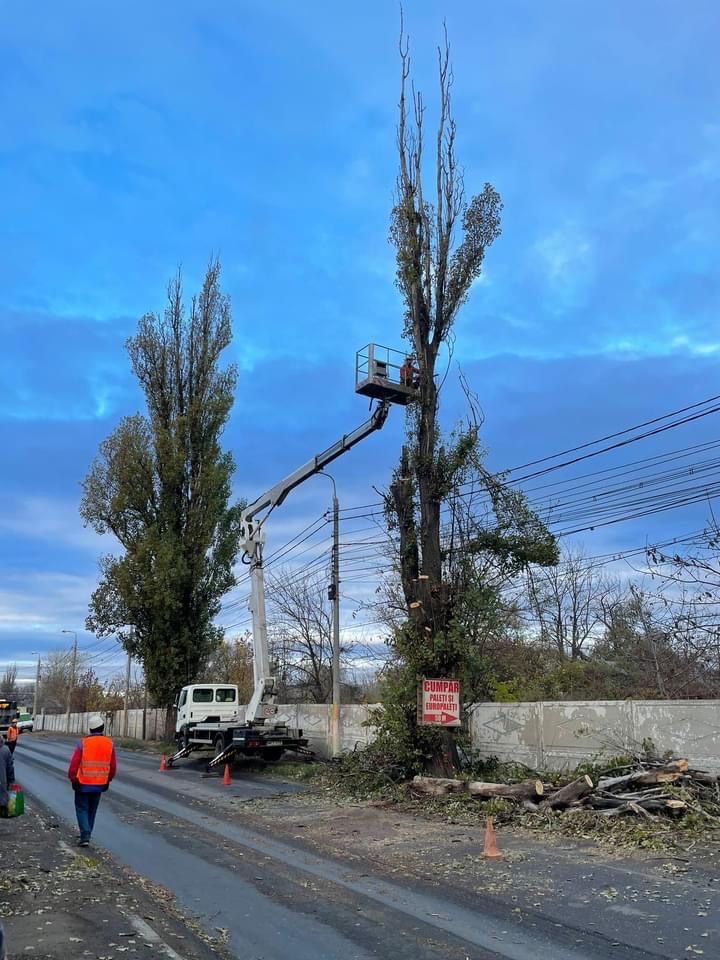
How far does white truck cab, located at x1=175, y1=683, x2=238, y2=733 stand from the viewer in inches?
1009

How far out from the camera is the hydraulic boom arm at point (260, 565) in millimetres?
21625

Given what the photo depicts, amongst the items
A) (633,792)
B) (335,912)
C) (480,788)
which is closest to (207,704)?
(480,788)

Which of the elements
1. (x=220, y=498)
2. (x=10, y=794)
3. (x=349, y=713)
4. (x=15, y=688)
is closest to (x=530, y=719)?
(x=349, y=713)

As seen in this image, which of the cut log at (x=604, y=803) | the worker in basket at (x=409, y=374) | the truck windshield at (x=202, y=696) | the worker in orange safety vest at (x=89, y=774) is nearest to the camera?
the worker in orange safety vest at (x=89, y=774)

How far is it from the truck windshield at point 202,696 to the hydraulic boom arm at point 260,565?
385 centimetres

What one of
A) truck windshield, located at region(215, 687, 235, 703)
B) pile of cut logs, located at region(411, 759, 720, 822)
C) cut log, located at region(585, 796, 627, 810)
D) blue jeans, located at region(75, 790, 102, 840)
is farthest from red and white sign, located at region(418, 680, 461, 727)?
truck windshield, located at region(215, 687, 235, 703)

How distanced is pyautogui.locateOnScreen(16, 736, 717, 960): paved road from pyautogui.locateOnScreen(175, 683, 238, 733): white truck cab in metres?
14.1

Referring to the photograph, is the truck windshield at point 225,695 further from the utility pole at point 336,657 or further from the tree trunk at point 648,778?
the tree trunk at point 648,778

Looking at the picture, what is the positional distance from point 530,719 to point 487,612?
2560 millimetres

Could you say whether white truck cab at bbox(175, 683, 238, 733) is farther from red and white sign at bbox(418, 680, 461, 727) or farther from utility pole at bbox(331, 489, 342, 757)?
red and white sign at bbox(418, 680, 461, 727)

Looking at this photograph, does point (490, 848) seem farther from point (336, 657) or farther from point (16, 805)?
point (336, 657)

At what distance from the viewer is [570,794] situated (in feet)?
39.7

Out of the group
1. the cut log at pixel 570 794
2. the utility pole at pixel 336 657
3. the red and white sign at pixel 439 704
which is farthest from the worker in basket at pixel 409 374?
the cut log at pixel 570 794

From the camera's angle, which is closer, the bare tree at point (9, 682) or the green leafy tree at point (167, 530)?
the green leafy tree at point (167, 530)
